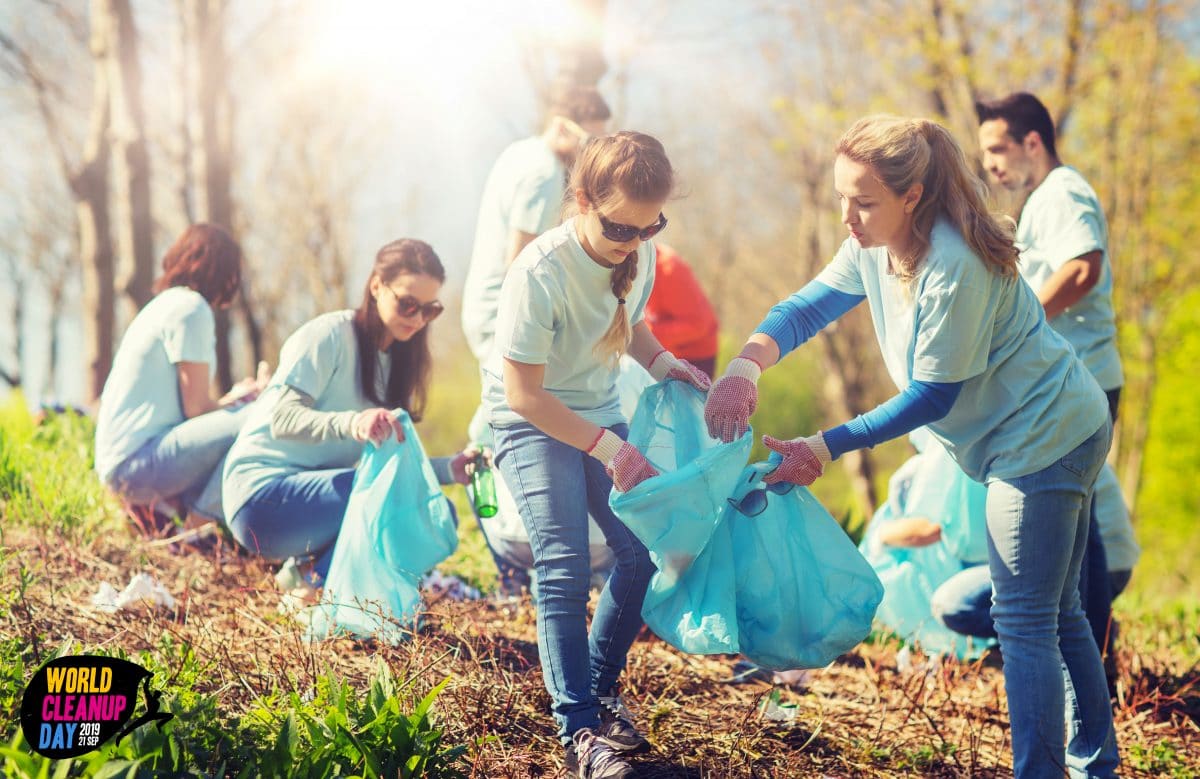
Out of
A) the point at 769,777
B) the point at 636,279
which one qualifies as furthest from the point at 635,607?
the point at 636,279

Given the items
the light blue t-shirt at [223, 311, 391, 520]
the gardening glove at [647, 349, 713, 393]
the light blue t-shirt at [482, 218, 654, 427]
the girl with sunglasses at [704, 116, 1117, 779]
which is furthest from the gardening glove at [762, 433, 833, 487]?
the light blue t-shirt at [223, 311, 391, 520]

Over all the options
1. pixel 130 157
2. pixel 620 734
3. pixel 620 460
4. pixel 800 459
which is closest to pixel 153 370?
pixel 620 460

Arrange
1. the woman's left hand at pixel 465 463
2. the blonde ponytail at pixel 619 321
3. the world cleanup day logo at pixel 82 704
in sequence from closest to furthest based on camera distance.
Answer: the world cleanup day logo at pixel 82 704 < the blonde ponytail at pixel 619 321 < the woman's left hand at pixel 465 463

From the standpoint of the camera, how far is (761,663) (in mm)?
2609

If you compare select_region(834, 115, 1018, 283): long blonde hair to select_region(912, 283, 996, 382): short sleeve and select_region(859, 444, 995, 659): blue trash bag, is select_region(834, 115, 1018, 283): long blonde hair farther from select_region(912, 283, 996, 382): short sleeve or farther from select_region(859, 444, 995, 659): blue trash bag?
select_region(859, 444, 995, 659): blue trash bag

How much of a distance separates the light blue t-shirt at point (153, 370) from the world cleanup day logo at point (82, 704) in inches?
70.3

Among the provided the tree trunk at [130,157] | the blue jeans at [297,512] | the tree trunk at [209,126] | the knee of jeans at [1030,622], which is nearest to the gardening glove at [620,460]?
the knee of jeans at [1030,622]

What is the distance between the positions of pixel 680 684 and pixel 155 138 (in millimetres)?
9861

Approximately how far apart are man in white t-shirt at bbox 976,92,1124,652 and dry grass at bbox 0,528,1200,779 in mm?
482

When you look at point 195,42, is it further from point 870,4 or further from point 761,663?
point 761,663

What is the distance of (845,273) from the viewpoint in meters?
2.72

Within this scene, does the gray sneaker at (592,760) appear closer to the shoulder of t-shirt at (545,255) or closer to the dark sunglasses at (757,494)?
the dark sunglasses at (757,494)

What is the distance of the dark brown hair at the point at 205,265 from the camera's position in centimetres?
409

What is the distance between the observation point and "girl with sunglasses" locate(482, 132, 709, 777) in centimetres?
242
